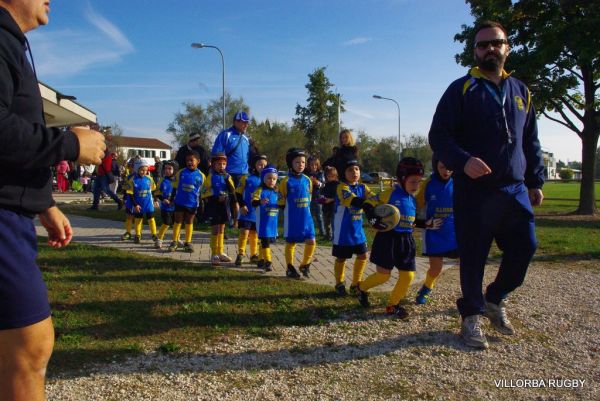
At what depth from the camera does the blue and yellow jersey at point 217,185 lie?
25.8 feet

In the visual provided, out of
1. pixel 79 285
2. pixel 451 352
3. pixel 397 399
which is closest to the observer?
pixel 397 399

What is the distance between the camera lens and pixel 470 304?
4051mm

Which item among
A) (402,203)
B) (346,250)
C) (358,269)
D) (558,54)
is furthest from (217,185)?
(558,54)

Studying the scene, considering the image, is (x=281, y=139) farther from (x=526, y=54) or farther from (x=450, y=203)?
(x=450, y=203)

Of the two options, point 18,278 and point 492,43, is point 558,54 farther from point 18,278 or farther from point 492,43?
point 18,278

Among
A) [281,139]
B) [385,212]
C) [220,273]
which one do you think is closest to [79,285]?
[220,273]

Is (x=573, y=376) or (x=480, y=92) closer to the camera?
(x=573, y=376)

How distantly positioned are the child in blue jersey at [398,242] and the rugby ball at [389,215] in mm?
43

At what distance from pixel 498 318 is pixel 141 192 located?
724 cm

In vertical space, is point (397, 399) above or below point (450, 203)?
below

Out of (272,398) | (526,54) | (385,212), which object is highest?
(526,54)

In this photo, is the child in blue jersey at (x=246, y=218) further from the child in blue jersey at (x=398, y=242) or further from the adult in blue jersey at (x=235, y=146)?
the child in blue jersey at (x=398, y=242)

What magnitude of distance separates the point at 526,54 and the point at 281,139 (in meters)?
38.5

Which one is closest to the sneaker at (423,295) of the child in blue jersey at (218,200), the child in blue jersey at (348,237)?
the child in blue jersey at (348,237)
